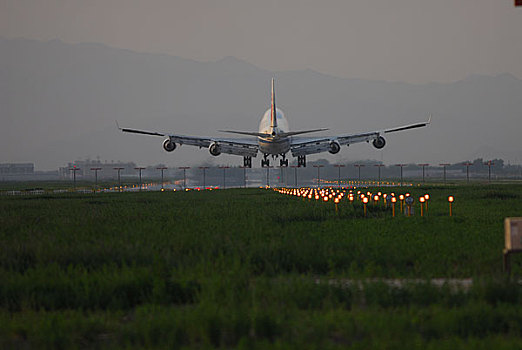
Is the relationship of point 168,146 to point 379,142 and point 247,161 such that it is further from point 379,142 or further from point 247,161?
point 379,142

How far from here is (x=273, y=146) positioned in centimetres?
6706

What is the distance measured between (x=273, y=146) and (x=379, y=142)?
13.5 m

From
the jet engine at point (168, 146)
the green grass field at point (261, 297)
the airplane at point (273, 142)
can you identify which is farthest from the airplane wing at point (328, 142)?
the green grass field at point (261, 297)

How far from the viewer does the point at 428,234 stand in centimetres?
2117

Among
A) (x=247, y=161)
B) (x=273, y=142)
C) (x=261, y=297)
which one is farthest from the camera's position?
(x=247, y=161)

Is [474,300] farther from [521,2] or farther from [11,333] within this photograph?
[11,333]

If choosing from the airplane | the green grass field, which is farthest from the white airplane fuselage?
the green grass field

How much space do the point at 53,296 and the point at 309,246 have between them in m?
7.92

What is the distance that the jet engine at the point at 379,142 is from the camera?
66938mm

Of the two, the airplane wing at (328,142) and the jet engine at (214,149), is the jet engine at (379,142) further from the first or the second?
the jet engine at (214,149)

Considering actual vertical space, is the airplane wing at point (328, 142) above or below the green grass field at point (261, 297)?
above

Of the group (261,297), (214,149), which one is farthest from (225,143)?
(261,297)

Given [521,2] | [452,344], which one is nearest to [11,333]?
[452,344]

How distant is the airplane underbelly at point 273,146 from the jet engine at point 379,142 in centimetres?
1108
